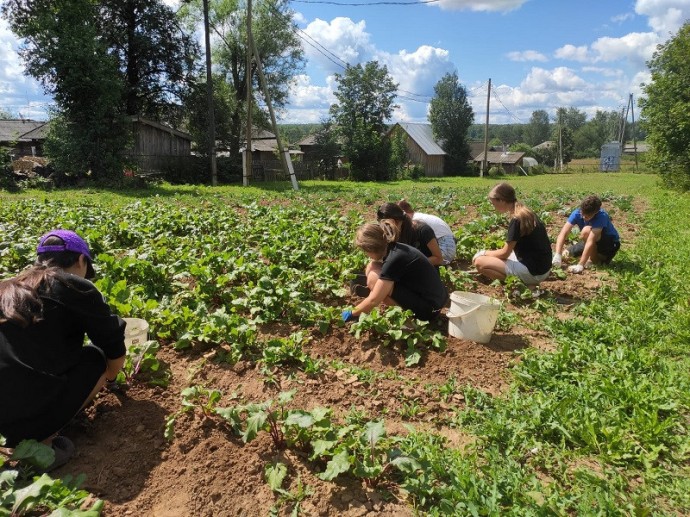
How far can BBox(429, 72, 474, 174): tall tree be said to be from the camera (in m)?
49.1

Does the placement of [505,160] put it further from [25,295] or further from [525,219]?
[25,295]

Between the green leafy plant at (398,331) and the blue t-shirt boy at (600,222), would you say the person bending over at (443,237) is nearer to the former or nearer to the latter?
the blue t-shirt boy at (600,222)

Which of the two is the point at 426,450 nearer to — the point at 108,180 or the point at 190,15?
the point at 108,180

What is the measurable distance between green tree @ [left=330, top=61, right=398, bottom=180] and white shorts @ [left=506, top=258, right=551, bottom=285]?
3160 centimetres

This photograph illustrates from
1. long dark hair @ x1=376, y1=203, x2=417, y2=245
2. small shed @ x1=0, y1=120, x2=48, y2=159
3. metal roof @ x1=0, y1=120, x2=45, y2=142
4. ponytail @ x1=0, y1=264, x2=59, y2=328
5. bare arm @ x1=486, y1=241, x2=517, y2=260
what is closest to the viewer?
ponytail @ x1=0, y1=264, x2=59, y2=328

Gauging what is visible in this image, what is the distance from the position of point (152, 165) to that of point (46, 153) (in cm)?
686

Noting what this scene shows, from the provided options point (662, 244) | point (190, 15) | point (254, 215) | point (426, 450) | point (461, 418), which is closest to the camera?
point (426, 450)

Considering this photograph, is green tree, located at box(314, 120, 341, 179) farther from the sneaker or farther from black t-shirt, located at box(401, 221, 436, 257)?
the sneaker

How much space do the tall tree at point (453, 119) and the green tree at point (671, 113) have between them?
2546cm

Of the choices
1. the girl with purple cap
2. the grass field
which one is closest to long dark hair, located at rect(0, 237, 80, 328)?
the girl with purple cap

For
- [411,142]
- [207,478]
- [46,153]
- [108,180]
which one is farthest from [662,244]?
[411,142]

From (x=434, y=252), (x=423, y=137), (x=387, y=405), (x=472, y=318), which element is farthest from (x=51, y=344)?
(x=423, y=137)

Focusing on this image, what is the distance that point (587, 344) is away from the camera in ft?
13.3

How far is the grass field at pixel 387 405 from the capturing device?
245cm
